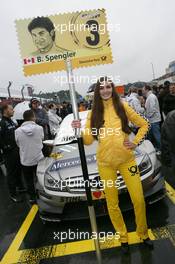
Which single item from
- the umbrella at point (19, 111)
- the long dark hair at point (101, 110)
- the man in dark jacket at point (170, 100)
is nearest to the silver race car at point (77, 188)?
the long dark hair at point (101, 110)

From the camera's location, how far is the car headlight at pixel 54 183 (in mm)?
4304

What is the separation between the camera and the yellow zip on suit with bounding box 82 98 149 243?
345 cm

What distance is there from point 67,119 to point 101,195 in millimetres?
2767

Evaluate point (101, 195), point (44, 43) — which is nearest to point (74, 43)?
point (44, 43)

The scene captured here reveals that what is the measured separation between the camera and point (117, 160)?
3441 mm

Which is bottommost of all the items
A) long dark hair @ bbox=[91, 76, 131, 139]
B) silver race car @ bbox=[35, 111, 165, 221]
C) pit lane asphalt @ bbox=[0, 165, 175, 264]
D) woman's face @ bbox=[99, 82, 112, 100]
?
pit lane asphalt @ bbox=[0, 165, 175, 264]

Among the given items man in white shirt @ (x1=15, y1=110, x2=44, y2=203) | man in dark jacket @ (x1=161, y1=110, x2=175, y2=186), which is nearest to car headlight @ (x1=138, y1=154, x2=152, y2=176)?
man in dark jacket @ (x1=161, y1=110, x2=175, y2=186)

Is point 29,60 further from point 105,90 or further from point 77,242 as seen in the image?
point 77,242

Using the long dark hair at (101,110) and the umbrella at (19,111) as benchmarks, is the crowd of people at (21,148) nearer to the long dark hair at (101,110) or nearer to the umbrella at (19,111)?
the long dark hair at (101,110)

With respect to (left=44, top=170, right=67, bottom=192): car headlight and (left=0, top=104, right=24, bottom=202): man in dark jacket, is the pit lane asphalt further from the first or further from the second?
(left=0, top=104, right=24, bottom=202): man in dark jacket

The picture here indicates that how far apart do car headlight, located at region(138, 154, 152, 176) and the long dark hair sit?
0.92 m

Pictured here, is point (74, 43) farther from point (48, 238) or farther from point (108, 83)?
point (48, 238)

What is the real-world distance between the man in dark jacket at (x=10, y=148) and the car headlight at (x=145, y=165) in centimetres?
277

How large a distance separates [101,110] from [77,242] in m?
1.70
